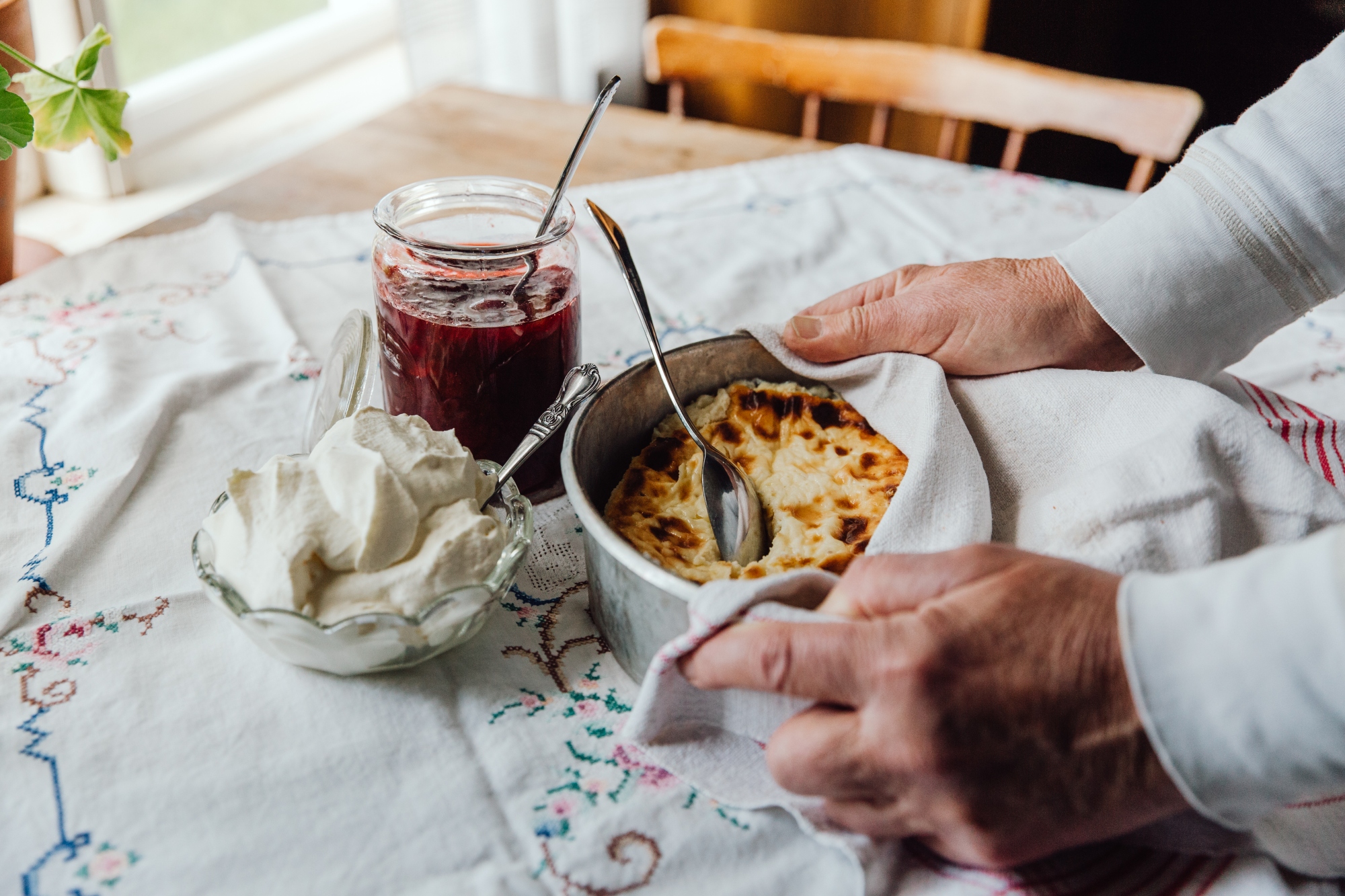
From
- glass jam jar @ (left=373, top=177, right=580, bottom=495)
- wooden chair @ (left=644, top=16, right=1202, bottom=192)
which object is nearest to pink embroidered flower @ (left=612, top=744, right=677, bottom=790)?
glass jam jar @ (left=373, top=177, right=580, bottom=495)

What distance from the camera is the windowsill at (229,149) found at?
1.98m

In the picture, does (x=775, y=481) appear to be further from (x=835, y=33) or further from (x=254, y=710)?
(x=835, y=33)

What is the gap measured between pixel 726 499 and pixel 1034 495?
26 cm

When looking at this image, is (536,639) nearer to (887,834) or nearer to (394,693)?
(394,693)

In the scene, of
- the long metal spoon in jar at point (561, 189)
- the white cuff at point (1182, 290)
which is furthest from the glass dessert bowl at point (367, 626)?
the white cuff at point (1182, 290)

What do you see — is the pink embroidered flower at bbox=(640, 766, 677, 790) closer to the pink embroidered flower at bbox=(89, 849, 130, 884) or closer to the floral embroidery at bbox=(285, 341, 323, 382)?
the pink embroidered flower at bbox=(89, 849, 130, 884)

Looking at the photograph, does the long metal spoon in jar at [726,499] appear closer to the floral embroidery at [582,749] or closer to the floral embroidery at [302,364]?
the floral embroidery at [582,749]

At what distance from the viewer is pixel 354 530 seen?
674 millimetres

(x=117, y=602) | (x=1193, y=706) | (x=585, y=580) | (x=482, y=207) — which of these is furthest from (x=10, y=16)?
(x=1193, y=706)

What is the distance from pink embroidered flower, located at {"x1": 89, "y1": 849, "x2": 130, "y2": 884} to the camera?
0.59 metres

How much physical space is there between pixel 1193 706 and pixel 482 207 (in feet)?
2.53

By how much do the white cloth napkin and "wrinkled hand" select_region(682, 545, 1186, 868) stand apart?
0.12ft

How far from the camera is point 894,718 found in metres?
0.57

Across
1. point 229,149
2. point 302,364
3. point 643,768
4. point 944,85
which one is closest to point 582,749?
point 643,768
